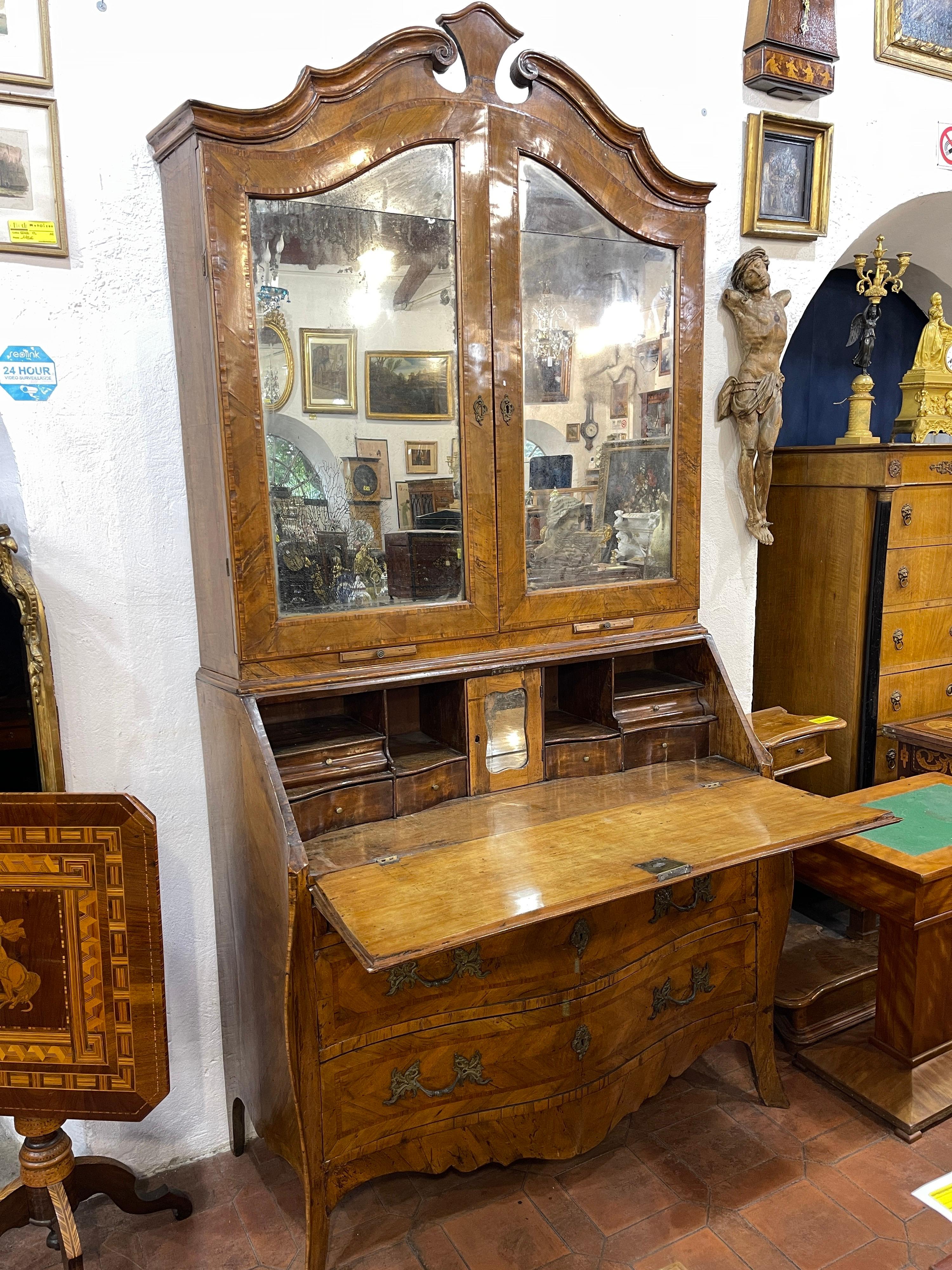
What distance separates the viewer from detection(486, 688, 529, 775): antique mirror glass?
2.20 m

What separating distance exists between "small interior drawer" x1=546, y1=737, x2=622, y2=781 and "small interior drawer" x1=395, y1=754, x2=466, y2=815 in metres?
0.25

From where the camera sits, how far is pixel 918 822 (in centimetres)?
279

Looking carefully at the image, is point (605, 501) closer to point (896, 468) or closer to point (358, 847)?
point (358, 847)

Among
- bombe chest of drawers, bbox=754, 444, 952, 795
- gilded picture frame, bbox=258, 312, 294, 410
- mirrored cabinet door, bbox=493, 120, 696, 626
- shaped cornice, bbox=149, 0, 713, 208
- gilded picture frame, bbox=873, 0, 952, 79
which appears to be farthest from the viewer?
bombe chest of drawers, bbox=754, 444, 952, 795

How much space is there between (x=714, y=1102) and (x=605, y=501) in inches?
68.0

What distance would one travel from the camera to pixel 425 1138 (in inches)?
79.4

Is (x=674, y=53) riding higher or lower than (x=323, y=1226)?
higher

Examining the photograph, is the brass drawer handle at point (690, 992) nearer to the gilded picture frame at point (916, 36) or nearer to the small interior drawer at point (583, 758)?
the small interior drawer at point (583, 758)

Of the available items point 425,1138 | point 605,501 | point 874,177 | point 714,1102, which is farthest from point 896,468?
point 425,1138

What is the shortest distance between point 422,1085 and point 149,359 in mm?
1727

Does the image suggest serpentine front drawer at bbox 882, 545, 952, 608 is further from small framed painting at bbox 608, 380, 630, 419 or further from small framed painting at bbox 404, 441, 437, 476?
small framed painting at bbox 404, 441, 437, 476

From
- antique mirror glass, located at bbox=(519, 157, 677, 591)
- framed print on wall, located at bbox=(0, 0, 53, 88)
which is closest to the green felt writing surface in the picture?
antique mirror glass, located at bbox=(519, 157, 677, 591)

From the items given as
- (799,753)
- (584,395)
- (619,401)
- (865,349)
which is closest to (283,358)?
(584,395)

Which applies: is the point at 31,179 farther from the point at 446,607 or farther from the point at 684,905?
the point at 684,905
